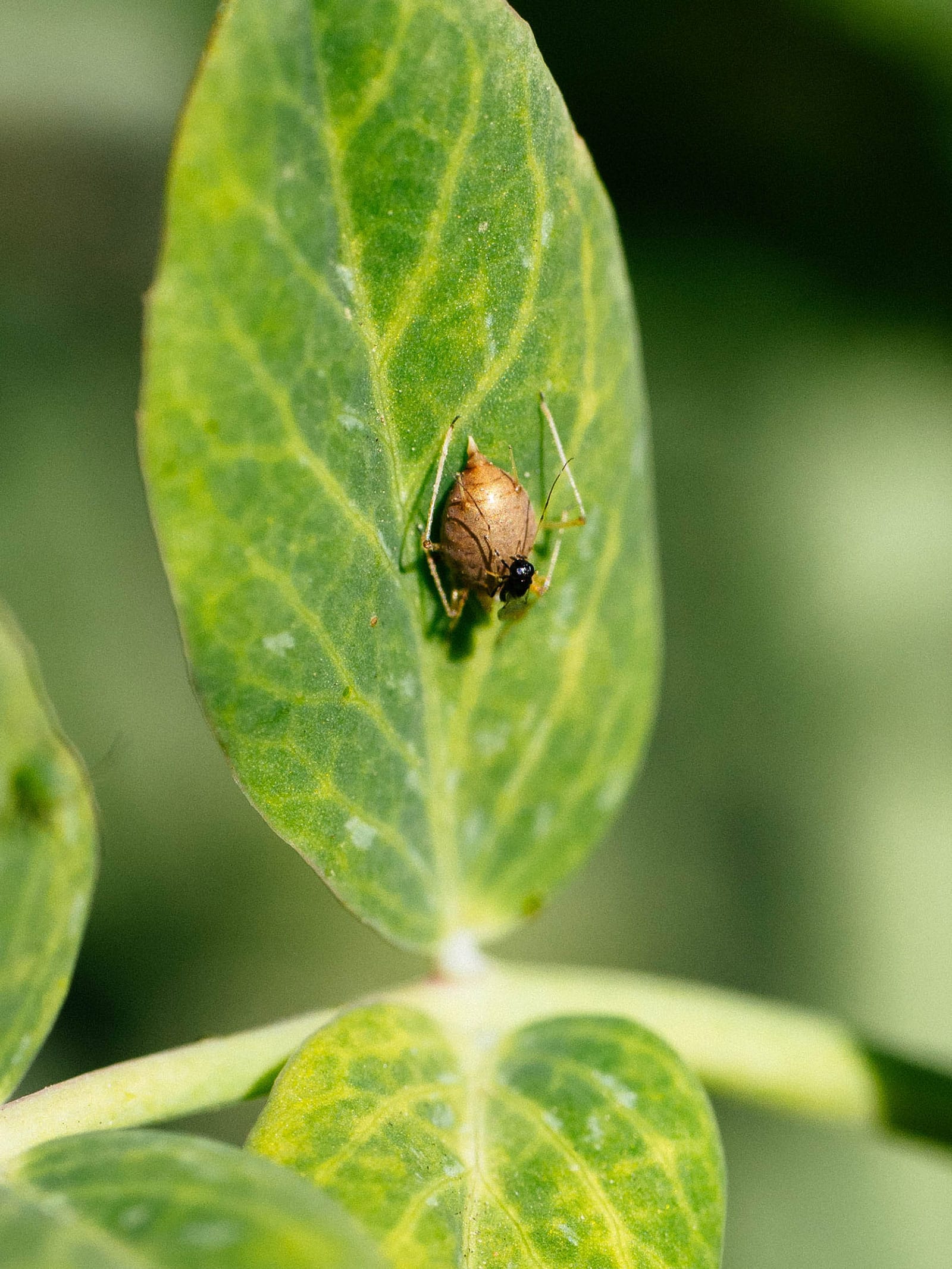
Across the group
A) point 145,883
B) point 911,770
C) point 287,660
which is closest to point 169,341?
point 287,660

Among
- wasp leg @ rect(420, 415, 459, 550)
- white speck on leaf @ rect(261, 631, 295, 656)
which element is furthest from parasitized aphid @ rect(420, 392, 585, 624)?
white speck on leaf @ rect(261, 631, 295, 656)

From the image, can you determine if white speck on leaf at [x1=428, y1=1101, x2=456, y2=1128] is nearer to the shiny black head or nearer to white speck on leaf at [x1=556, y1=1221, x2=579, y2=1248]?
white speck on leaf at [x1=556, y1=1221, x2=579, y2=1248]

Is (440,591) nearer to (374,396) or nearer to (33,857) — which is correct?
(374,396)

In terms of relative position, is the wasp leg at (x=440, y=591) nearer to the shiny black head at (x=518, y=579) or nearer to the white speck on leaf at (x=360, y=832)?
the shiny black head at (x=518, y=579)

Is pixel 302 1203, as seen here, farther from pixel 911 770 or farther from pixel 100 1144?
pixel 911 770

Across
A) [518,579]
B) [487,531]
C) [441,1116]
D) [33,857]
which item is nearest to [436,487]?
[487,531]
